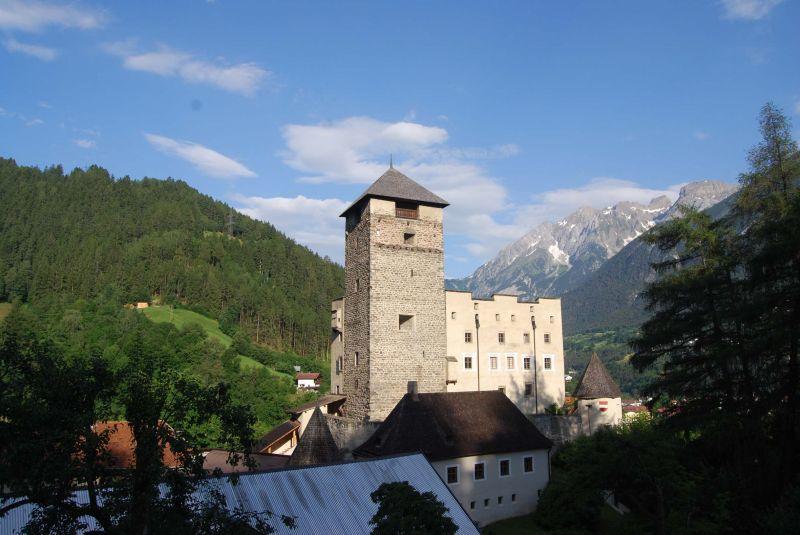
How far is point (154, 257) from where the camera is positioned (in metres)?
105

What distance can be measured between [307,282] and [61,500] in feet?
362

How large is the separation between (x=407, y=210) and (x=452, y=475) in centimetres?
1601

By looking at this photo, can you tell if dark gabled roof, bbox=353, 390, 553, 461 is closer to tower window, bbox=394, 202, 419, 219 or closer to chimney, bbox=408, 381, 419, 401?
chimney, bbox=408, 381, 419, 401

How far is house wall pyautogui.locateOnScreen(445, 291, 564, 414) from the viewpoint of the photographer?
3622 centimetres

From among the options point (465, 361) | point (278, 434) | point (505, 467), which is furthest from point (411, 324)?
point (278, 434)

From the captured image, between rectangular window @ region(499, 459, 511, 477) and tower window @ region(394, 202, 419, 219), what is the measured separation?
15.1 metres

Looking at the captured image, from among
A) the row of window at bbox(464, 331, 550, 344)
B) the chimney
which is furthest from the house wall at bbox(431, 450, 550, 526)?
the row of window at bbox(464, 331, 550, 344)

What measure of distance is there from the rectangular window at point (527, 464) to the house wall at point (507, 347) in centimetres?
859

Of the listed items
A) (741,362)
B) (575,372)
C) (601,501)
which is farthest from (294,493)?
(575,372)

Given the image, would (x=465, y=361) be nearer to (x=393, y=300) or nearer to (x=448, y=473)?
(x=393, y=300)

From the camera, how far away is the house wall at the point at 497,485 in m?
24.8

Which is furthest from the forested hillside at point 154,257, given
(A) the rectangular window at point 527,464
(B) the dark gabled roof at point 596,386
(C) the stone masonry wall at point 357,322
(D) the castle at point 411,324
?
(A) the rectangular window at point 527,464

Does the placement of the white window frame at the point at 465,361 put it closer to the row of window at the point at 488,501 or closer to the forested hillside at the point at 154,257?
the row of window at the point at 488,501

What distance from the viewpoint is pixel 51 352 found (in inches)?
365
